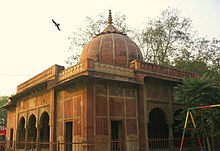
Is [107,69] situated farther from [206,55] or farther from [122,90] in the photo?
[206,55]

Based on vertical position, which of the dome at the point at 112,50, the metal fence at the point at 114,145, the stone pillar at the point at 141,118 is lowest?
the metal fence at the point at 114,145

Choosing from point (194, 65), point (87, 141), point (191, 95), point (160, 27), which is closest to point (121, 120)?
point (87, 141)

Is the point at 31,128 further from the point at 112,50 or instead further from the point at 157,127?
the point at 157,127

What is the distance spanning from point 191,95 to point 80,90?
21.1 ft

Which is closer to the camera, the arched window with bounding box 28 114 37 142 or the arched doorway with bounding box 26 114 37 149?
the arched doorway with bounding box 26 114 37 149

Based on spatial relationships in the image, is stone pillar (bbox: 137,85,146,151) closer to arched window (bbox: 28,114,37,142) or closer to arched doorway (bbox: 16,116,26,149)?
arched window (bbox: 28,114,37,142)

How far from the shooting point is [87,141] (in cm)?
1303

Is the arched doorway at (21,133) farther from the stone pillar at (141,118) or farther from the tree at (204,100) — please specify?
the tree at (204,100)

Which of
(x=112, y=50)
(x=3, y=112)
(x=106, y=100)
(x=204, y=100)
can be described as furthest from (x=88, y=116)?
(x=3, y=112)

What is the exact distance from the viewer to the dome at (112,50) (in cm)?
1812

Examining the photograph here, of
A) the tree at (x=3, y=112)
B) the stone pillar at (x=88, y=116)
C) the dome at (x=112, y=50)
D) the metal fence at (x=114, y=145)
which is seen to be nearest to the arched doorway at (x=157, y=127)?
the metal fence at (x=114, y=145)

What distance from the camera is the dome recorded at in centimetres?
1812

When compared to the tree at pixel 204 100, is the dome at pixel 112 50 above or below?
above

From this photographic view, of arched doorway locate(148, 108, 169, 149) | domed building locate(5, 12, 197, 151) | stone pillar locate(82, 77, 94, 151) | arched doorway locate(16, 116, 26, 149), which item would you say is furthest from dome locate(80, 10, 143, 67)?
arched doorway locate(16, 116, 26, 149)
